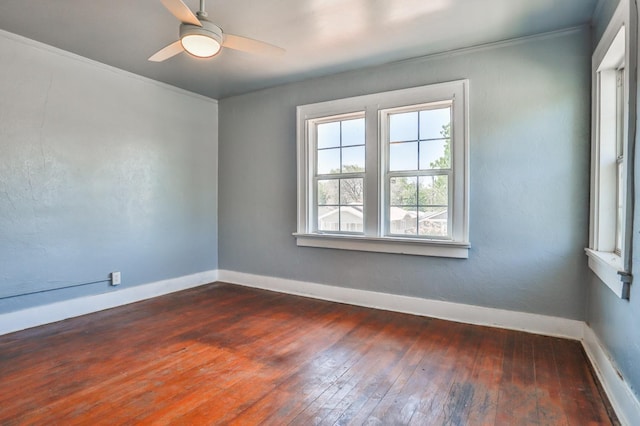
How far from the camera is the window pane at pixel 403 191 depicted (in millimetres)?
3566

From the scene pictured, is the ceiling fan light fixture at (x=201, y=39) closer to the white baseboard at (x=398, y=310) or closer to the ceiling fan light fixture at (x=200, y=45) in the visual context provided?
the ceiling fan light fixture at (x=200, y=45)

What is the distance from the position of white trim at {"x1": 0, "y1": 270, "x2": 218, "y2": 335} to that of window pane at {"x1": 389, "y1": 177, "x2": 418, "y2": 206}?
9.21 ft

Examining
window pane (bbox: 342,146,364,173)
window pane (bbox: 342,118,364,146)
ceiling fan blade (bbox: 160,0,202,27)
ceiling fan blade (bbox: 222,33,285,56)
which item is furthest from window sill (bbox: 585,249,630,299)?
ceiling fan blade (bbox: 160,0,202,27)

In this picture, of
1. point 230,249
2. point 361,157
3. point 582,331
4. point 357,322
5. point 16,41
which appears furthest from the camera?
point 230,249

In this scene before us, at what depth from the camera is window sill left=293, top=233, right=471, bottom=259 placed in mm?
3285

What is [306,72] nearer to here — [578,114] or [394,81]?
[394,81]

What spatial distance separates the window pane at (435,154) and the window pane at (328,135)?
3.36ft

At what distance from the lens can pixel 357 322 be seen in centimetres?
330

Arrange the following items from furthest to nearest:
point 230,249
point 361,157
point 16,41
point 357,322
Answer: point 230,249 < point 361,157 < point 357,322 < point 16,41

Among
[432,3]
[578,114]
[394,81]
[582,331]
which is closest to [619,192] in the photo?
[578,114]

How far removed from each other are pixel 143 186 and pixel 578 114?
435cm

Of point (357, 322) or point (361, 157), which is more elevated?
point (361, 157)

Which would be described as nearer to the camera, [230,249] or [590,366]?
[590,366]

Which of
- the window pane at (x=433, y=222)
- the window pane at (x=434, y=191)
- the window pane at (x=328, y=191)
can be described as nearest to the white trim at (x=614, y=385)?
the window pane at (x=433, y=222)
